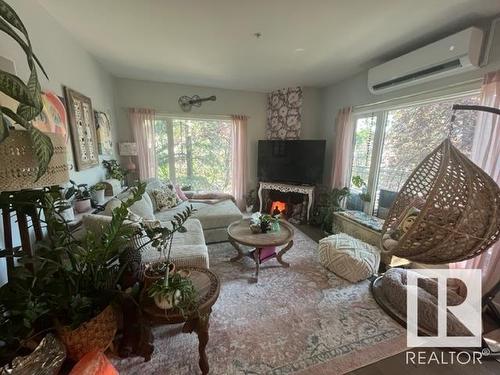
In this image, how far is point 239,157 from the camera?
4.39 meters

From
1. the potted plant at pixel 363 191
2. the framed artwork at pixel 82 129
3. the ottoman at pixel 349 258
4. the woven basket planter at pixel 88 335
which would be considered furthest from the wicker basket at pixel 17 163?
the potted plant at pixel 363 191

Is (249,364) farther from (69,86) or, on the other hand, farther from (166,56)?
(166,56)

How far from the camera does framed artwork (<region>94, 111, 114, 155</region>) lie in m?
2.84

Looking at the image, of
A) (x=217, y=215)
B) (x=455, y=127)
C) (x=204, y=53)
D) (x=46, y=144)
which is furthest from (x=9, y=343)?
(x=455, y=127)

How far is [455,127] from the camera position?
231cm

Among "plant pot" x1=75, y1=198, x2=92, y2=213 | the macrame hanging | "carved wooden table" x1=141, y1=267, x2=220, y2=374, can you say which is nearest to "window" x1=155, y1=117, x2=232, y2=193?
"plant pot" x1=75, y1=198, x2=92, y2=213

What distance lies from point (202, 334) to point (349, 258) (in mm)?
1619

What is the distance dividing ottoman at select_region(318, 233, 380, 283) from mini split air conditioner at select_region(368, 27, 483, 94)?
1902 mm

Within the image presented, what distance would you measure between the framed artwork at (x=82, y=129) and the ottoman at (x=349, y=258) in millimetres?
2799

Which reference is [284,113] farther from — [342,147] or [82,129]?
[82,129]

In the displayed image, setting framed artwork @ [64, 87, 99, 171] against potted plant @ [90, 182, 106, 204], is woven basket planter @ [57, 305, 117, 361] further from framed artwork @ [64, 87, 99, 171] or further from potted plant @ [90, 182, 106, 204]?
framed artwork @ [64, 87, 99, 171]

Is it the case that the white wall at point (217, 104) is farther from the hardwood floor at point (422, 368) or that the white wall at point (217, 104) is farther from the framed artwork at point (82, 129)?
the hardwood floor at point (422, 368)

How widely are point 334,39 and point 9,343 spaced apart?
3.16m

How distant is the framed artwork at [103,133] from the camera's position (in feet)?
9.30
